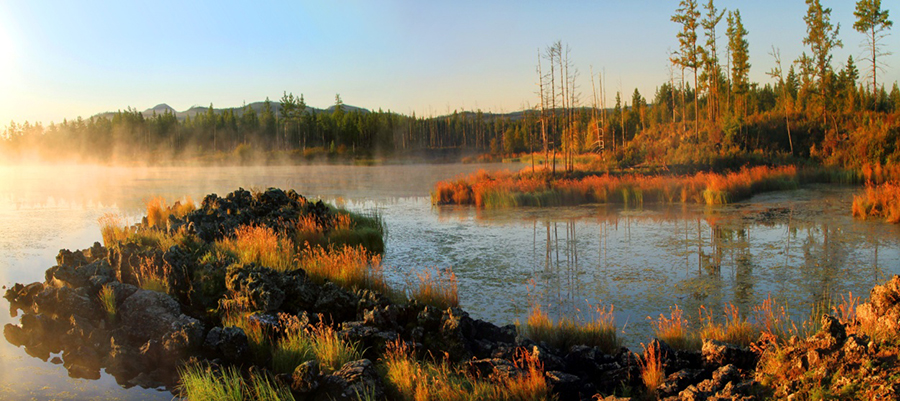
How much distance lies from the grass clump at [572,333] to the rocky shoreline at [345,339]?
21cm

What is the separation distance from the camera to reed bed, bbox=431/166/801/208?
21609mm

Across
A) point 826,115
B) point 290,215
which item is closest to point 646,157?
point 826,115

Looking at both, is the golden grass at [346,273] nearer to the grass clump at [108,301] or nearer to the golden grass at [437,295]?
the golden grass at [437,295]

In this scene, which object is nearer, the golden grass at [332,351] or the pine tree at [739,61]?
the golden grass at [332,351]

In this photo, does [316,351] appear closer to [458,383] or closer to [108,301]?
[458,383]

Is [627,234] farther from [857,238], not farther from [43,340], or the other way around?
[43,340]

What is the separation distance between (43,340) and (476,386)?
613cm

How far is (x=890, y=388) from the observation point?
3850mm

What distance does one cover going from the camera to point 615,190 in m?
22.8

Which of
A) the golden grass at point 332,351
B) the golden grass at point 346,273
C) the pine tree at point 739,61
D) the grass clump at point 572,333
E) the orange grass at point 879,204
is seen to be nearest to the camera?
the golden grass at point 332,351

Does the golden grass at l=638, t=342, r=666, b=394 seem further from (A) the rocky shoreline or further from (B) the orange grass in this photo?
(B) the orange grass

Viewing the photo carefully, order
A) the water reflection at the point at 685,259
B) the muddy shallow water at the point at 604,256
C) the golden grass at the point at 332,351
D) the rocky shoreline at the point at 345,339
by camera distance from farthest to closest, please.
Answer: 1. the water reflection at the point at 685,259
2. the muddy shallow water at the point at 604,256
3. the golden grass at the point at 332,351
4. the rocky shoreline at the point at 345,339

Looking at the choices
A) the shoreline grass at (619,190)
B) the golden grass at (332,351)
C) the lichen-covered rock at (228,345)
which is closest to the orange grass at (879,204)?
the shoreline grass at (619,190)

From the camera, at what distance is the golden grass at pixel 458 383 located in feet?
16.1
